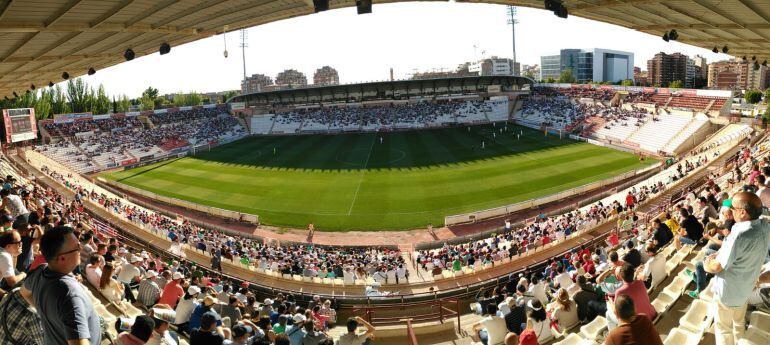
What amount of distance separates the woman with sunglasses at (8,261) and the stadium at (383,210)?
2cm

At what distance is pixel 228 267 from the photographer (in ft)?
51.1

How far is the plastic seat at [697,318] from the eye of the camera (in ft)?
14.7

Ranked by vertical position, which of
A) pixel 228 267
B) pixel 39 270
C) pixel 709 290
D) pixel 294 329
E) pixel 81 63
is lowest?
pixel 228 267

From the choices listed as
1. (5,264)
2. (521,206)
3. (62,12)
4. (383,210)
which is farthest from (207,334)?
(521,206)

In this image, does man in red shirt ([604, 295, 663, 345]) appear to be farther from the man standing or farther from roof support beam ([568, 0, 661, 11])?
roof support beam ([568, 0, 661, 11])

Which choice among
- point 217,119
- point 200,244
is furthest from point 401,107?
point 200,244

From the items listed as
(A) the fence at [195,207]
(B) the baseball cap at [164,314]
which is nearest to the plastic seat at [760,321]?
(B) the baseball cap at [164,314]

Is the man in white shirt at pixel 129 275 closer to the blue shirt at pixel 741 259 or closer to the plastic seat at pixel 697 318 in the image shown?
the plastic seat at pixel 697 318

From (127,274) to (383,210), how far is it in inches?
750

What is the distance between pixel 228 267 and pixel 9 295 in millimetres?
13322

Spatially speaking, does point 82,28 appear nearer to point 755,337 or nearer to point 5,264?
point 5,264

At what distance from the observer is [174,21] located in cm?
1065

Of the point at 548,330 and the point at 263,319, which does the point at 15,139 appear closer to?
the point at 263,319

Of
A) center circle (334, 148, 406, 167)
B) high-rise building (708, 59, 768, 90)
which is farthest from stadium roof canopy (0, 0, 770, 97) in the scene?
high-rise building (708, 59, 768, 90)
